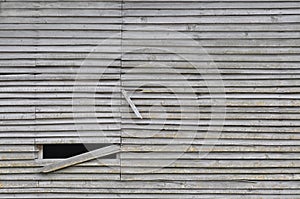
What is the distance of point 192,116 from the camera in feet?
16.1

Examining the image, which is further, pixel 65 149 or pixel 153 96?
pixel 65 149

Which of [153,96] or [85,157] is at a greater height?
[153,96]

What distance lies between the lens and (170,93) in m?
4.93

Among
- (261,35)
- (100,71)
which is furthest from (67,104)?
(261,35)

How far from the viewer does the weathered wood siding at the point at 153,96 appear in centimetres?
489

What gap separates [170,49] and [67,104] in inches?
52.9

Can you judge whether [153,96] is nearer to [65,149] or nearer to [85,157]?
[85,157]

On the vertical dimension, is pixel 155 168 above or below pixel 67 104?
below

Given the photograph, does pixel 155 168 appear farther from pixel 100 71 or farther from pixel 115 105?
pixel 100 71

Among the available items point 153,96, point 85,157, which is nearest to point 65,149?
point 85,157

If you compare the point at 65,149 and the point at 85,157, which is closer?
the point at 85,157

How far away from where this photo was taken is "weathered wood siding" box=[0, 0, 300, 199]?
4.89 m

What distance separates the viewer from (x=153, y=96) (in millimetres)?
4930

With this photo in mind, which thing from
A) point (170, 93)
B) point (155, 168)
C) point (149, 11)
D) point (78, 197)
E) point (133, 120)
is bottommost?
point (78, 197)
